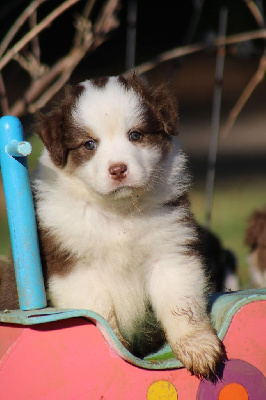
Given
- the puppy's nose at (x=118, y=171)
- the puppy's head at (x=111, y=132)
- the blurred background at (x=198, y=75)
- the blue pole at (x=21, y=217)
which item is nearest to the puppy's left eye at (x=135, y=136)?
the puppy's head at (x=111, y=132)

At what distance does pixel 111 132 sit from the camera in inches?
123

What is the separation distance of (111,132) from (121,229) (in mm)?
464

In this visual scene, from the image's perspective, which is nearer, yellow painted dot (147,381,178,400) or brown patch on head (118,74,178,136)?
yellow painted dot (147,381,178,400)

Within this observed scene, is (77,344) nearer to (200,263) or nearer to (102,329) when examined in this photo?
(102,329)

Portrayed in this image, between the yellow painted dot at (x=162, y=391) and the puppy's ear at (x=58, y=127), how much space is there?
1149 mm

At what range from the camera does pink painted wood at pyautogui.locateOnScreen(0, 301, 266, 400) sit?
8.54 feet

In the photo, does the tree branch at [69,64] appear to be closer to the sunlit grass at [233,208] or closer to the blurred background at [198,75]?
the blurred background at [198,75]

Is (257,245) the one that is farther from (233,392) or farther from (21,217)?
(21,217)


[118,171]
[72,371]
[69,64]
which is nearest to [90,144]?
[118,171]

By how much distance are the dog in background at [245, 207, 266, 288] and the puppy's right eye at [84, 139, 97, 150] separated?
11.1 ft

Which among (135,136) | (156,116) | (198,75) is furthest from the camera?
(198,75)

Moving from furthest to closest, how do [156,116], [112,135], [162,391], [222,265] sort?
[222,265], [156,116], [112,135], [162,391]

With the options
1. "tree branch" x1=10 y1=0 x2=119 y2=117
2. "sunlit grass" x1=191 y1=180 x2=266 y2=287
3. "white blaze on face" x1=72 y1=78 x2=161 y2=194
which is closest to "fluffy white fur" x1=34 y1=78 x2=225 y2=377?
"white blaze on face" x1=72 y1=78 x2=161 y2=194

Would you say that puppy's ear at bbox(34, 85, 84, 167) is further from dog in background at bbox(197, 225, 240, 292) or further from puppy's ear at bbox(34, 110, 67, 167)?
dog in background at bbox(197, 225, 240, 292)
